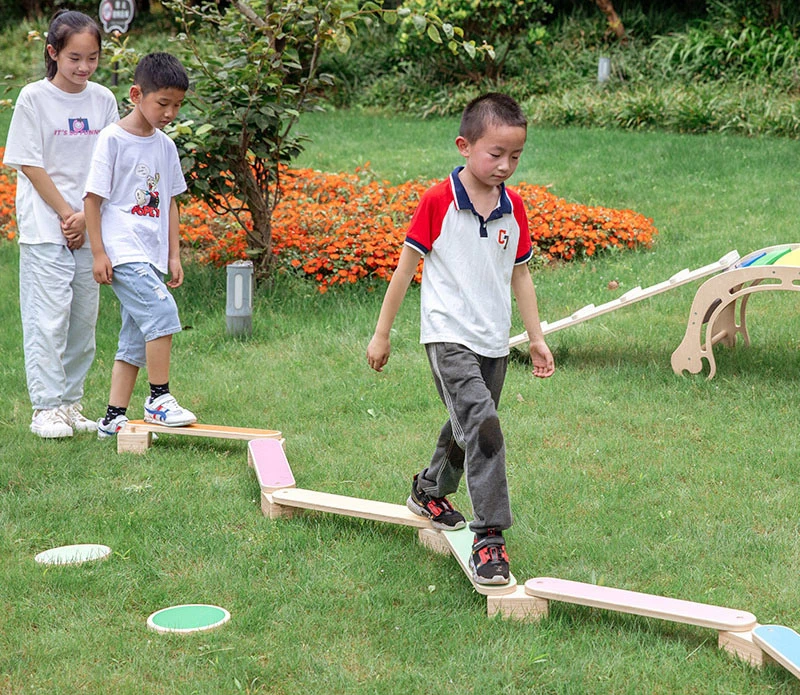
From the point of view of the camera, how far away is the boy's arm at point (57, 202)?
15.3 ft

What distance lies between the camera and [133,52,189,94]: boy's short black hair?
4.38 metres

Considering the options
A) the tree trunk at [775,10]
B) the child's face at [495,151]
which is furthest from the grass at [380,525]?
the tree trunk at [775,10]

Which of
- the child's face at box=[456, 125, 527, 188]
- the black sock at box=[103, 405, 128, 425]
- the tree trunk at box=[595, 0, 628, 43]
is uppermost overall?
the tree trunk at box=[595, 0, 628, 43]

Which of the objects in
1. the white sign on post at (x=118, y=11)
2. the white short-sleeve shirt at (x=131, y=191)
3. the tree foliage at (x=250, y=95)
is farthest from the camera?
the white sign on post at (x=118, y=11)

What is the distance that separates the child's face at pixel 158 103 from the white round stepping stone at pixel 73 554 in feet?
6.19

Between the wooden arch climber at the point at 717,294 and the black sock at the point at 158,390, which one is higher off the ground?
the wooden arch climber at the point at 717,294

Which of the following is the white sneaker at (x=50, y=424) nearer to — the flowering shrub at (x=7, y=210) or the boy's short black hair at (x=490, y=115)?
the boy's short black hair at (x=490, y=115)

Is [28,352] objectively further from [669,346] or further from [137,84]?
[669,346]

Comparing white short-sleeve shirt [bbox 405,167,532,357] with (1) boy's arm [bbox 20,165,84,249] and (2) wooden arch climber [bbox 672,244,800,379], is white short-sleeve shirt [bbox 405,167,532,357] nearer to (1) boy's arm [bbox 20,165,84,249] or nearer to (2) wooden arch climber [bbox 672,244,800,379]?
(1) boy's arm [bbox 20,165,84,249]

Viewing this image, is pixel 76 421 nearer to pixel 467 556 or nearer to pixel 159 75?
pixel 159 75

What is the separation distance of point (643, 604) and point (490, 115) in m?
1.53

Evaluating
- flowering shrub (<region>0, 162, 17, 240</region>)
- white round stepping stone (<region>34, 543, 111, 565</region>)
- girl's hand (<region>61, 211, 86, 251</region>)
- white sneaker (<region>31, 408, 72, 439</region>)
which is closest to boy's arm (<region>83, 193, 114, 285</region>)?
girl's hand (<region>61, 211, 86, 251</region>)

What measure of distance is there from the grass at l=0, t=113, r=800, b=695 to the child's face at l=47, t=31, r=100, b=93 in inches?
65.8

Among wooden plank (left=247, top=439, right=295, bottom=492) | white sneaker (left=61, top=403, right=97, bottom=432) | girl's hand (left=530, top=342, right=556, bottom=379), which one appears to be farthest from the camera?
white sneaker (left=61, top=403, right=97, bottom=432)
